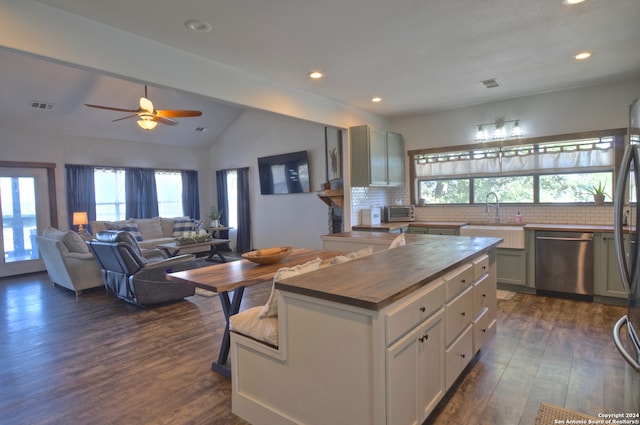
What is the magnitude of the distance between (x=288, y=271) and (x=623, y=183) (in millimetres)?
1676

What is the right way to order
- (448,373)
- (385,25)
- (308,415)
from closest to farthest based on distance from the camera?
(308,415), (448,373), (385,25)

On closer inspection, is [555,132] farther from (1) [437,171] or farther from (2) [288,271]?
(2) [288,271]

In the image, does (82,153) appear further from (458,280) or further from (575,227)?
(575,227)

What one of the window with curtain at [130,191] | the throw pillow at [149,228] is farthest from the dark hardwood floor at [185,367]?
the window with curtain at [130,191]

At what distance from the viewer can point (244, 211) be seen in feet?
27.0

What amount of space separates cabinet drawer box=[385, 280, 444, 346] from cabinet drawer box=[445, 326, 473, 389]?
0.38 meters

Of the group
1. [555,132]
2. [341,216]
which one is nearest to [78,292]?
[341,216]

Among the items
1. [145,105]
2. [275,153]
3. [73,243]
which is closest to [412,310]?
[145,105]

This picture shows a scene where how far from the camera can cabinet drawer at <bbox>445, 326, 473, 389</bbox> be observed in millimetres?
2141

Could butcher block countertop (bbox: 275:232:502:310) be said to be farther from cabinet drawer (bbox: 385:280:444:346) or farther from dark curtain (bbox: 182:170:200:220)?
dark curtain (bbox: 182:170:200:220)

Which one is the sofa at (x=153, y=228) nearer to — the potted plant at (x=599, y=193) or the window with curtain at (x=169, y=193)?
the window with curtain at (x=169, y=193)

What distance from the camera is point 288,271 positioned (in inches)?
78.5

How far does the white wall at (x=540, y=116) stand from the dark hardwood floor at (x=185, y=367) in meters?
2.25

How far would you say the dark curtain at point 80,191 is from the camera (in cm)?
701
